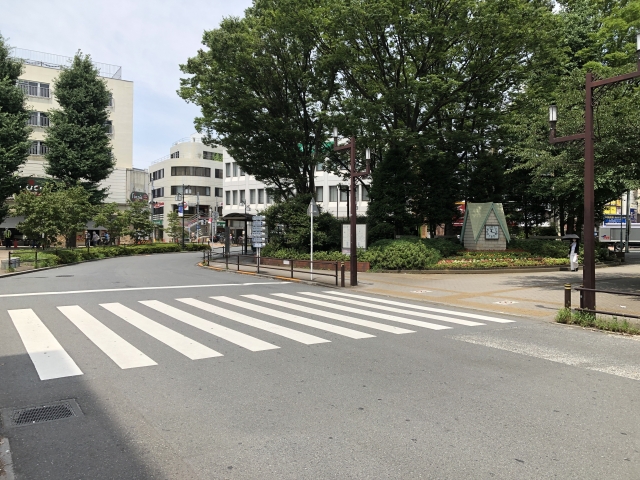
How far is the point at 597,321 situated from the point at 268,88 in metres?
21.2

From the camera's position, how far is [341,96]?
27953mm

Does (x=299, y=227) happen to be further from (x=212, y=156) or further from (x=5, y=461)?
(x=212, y=156)

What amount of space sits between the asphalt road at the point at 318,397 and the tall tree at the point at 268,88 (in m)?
17.7

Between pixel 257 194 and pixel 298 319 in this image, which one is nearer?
pixel 298 319

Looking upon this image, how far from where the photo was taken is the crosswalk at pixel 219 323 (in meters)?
7.37

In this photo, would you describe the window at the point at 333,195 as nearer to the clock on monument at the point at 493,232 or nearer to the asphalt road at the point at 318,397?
the clock on monument at the point at 493,232

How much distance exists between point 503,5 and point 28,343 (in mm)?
22085

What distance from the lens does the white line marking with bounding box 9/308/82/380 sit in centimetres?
639

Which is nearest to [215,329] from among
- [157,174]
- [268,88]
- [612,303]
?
[612,303]

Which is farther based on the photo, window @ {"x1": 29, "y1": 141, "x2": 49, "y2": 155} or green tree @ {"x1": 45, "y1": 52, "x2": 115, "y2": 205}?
window @ {"x1": 29, "y1": 141, "x2": 49, "y2": 155}

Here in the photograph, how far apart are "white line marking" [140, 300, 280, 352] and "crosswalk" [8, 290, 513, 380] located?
2 cm

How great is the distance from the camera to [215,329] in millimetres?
9164

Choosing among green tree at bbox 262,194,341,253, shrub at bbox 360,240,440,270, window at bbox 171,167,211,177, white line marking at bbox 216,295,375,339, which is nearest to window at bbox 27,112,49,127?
window at bbox 171,167,211,177

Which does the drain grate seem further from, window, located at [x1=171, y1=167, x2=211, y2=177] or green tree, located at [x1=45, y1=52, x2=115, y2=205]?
window, located at [x1=171, y1=167, x2=211, y2=177]
